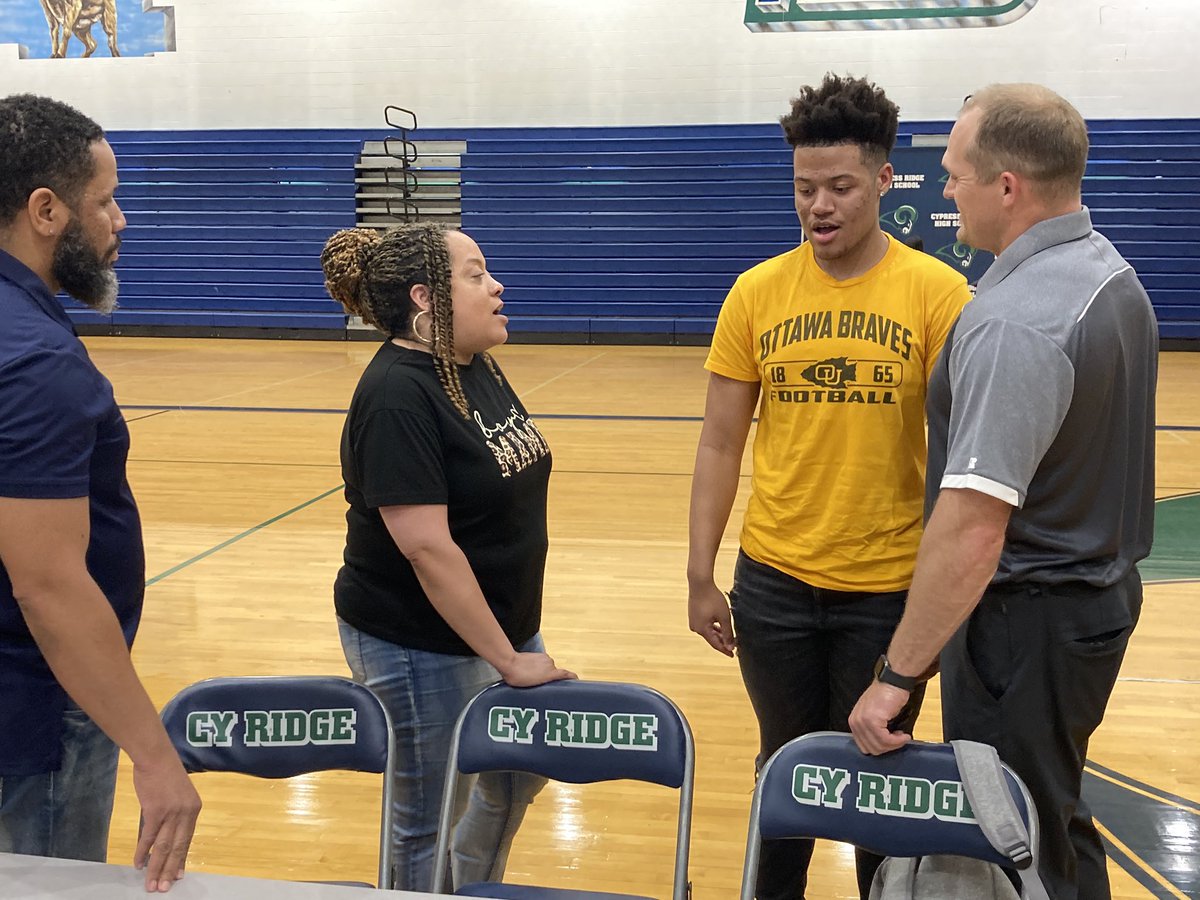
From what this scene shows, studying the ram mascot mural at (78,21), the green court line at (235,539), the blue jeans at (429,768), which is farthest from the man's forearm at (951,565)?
the ram mascot mural at (78,21)

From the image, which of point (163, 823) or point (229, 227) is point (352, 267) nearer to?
point (163, 823)

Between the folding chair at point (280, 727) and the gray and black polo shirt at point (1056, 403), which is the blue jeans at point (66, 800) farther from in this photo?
the gray and black polo shirt at point (1056, 403)

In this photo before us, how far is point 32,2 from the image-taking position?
41.5 feet

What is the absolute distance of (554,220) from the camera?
40.8 ft

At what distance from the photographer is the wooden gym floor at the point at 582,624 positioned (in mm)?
2830

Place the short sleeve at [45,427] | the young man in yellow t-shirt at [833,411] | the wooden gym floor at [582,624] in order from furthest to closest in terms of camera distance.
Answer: the wooden gym floor at [582,624]
the young man in yellow t-shirt at [833,411]
the short sleeve at [45,427]

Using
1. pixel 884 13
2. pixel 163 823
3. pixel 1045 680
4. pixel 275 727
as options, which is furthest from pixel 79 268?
pixel 884 13

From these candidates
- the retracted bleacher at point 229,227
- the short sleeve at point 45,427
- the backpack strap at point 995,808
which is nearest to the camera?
the short sleeve at point 45,427

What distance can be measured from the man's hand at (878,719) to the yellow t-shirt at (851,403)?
0.35 m

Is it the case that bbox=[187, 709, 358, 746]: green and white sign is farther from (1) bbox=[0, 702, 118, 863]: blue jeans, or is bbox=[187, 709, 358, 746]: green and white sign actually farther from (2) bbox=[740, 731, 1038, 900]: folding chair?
(2) bbox=[740, 731, 1038, 900]: folding chair

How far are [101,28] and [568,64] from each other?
16.5ft

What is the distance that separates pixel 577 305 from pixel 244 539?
24.3ft

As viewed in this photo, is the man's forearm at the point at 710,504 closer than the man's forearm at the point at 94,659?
No

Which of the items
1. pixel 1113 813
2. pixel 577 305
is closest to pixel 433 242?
pixel 1113 813
